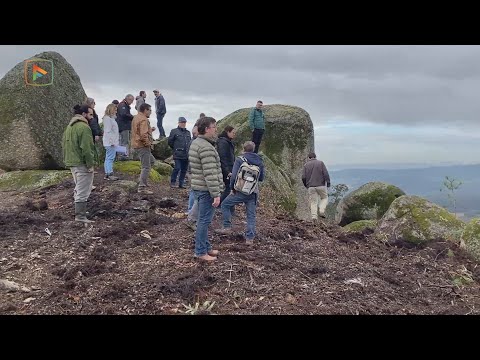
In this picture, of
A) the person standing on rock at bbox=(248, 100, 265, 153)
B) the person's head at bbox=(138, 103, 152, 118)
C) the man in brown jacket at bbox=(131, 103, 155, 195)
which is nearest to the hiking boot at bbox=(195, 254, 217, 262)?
the man in brown jacket at bbox=(131, 103, 155, 195)

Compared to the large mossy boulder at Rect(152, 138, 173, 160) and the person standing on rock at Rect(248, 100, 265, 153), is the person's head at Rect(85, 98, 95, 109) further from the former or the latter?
the large mossy boulder at Rect(152, 138, 173, 160)

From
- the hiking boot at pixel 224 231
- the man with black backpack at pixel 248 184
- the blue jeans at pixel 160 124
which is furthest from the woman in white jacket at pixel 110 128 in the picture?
the blue jeans at pixel 160 124

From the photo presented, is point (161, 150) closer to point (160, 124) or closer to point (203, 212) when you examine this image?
point (160, 124)

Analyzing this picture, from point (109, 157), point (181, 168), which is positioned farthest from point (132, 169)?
point (181, 168)

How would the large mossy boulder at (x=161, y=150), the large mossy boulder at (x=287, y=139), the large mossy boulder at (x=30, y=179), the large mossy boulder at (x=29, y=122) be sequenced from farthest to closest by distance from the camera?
the large mossy boulder at (x=287, y=139), the large mossy boulder at (x=161, y=150), the large mossy boulder at (x=29, y=122), the large mossy boulder at (x=30, y=179)

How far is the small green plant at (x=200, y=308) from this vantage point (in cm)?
699

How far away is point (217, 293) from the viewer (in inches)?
302

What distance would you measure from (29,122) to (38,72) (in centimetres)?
223

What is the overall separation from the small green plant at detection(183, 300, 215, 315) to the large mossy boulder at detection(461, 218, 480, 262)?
26.2 ft

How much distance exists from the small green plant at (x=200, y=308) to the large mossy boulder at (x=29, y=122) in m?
11.6

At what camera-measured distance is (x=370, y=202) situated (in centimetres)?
2133

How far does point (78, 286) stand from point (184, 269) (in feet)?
6.06

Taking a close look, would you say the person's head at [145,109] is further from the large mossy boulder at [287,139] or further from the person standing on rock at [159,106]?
the large mossy boulder at [287,139]

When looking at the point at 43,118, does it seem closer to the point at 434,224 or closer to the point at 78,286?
the point at 78,286
